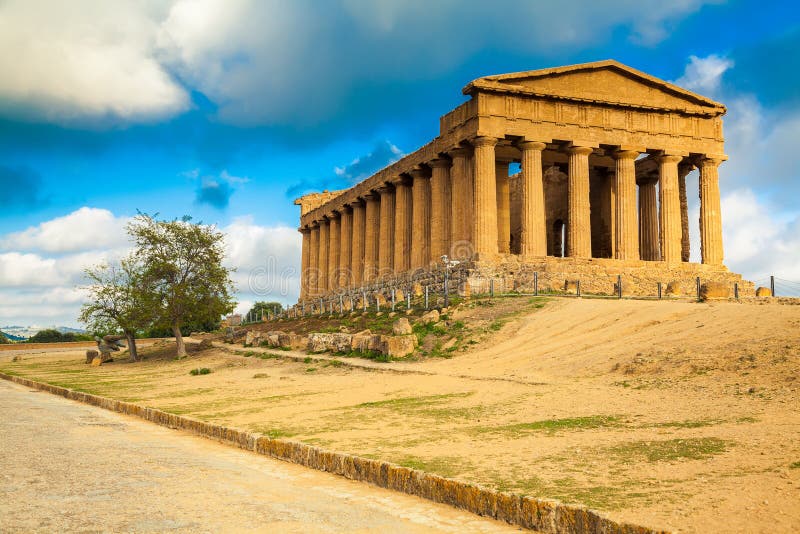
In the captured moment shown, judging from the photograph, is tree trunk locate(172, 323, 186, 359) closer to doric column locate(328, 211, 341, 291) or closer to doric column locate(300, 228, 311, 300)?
doric column locate(328, 211, 341, 291)

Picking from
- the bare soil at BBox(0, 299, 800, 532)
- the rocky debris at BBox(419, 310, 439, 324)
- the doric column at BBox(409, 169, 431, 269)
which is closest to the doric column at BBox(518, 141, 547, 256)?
the doric column at BBox(409, 169, 431, 269)

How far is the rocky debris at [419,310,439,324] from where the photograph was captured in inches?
986

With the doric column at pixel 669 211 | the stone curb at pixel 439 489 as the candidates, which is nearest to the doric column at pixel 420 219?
the doric column at pixel 669 211

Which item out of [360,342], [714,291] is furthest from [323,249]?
[714,291]

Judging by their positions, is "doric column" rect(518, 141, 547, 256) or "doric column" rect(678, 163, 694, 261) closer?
"doric column" rect(518, 141, 547, 256)

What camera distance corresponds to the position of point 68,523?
5848mm

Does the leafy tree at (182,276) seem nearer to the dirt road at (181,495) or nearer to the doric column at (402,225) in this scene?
the doric column at (402,225)

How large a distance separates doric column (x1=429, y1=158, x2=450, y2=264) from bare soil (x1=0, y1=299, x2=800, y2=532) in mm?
16248

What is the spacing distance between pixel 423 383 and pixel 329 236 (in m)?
47.3

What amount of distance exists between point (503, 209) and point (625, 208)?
7.01 metres

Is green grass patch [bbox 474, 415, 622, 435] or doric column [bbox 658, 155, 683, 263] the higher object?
doric column [bbox 658, 155, 683, 263]

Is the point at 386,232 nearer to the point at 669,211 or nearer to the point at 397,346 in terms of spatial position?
the point at 669,211

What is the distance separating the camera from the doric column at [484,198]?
34750mm

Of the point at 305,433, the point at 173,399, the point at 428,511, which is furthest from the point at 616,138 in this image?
the point at 428,511
